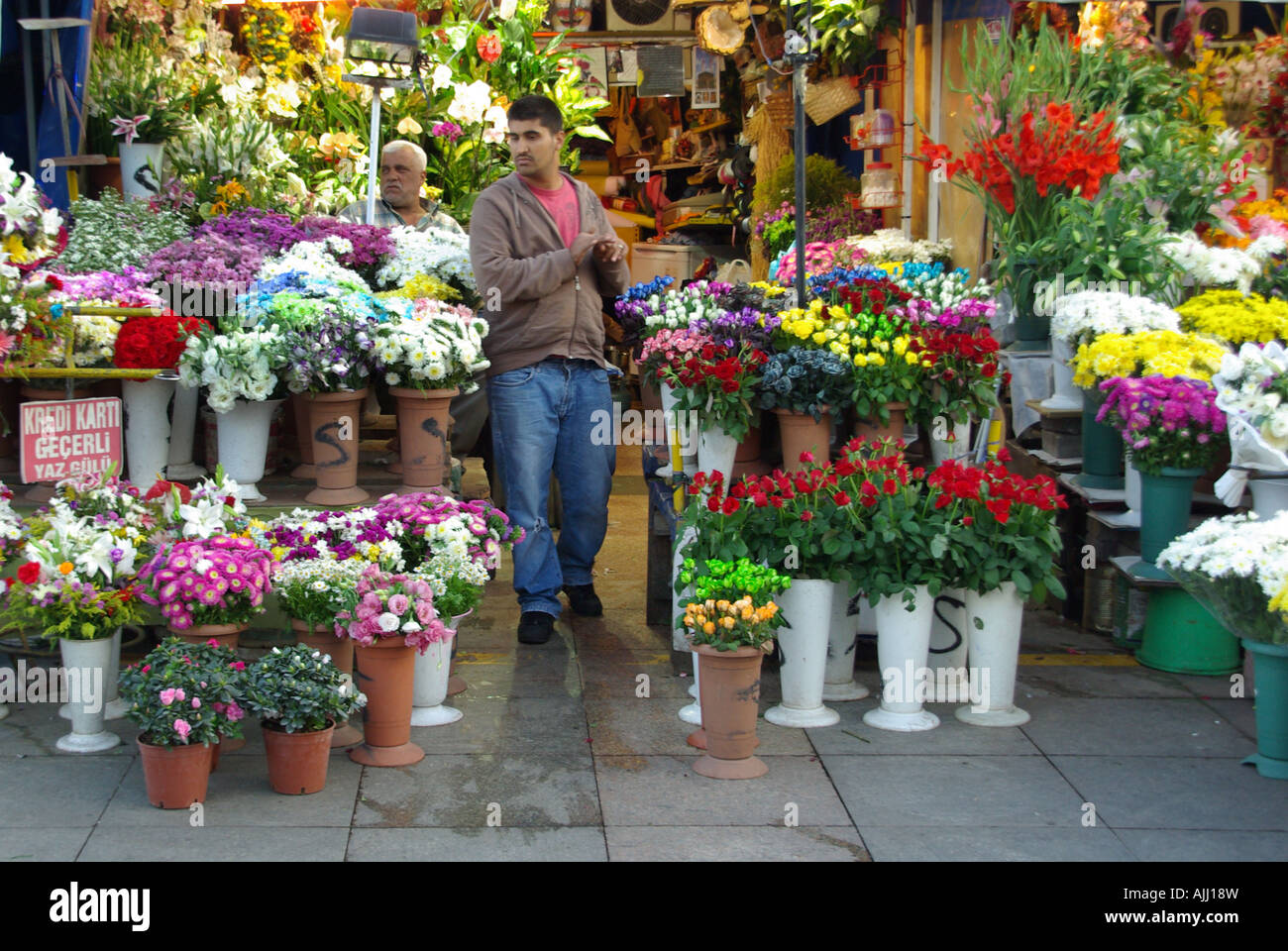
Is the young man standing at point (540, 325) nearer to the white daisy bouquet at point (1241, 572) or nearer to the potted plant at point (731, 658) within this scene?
the potted plant at point (731, 658)

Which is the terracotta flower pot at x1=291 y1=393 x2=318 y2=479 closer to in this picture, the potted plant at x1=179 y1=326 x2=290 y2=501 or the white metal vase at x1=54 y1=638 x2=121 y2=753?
the potted plant at x1=179 y1=326 x2=290 y2=501

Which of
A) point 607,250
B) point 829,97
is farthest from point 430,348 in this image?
point 829,97

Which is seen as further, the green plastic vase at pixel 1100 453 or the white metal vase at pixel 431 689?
the green plastic vase at pixel 1100 453

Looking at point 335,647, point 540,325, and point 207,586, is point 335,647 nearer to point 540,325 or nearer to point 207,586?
point 207,586

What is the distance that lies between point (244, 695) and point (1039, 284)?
4.12 metres

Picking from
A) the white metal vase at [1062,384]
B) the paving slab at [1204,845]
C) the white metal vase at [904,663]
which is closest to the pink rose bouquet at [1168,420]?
the white metal vase at [1062,384]

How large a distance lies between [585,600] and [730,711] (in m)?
1.92

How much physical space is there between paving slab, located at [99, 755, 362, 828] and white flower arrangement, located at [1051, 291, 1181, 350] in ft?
11.5

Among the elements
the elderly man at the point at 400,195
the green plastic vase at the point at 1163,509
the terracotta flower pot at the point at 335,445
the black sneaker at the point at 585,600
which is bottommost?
the black sneaker at the point at 585,600

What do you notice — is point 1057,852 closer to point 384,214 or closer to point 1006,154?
point 1006,154

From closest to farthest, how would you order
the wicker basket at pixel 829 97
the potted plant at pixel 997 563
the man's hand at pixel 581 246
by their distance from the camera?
the potted plant at pixel 997 563, the man's hand at pixel 581 246, the wicker basket at pixel 829 97

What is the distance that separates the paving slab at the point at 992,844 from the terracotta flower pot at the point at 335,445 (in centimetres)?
246

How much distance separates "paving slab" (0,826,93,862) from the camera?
364 cm

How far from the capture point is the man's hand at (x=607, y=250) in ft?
18.7
